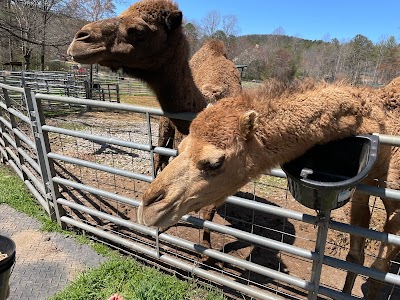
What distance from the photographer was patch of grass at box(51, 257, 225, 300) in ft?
10.3

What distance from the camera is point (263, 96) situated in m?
2.04

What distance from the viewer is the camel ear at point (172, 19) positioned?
3494 millimetres

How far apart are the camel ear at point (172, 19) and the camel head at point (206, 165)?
6.42 ft

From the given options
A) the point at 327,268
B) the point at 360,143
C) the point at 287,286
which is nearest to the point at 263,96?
the point at 360,143

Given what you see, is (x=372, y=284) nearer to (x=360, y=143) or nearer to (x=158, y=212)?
(x=360, y=143)

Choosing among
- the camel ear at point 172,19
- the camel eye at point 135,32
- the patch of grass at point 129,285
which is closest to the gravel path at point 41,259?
the patch of grass at point 129,285

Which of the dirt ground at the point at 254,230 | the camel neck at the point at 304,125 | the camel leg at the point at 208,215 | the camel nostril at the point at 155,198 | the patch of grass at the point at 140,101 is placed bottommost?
the patch of grass at the point at 140,101

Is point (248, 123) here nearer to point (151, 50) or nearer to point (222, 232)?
point (222, 232)

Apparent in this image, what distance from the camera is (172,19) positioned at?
3.51 m

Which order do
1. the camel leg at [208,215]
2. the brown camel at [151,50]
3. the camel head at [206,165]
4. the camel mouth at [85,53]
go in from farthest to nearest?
1. the camel leg at [208,215]
2. the brown camel at [151,50]
3. the camel mouth at [85,53]
4. the camel head at [206,165]

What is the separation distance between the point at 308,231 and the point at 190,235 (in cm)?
180

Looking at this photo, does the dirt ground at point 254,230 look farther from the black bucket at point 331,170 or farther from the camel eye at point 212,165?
the camel eye at point 212,165

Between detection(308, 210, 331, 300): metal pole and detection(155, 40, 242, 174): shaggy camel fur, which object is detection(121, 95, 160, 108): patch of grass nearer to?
detection(155, 40, 242, 174): shaggy camel fur

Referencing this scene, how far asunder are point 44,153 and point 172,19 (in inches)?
91.8
